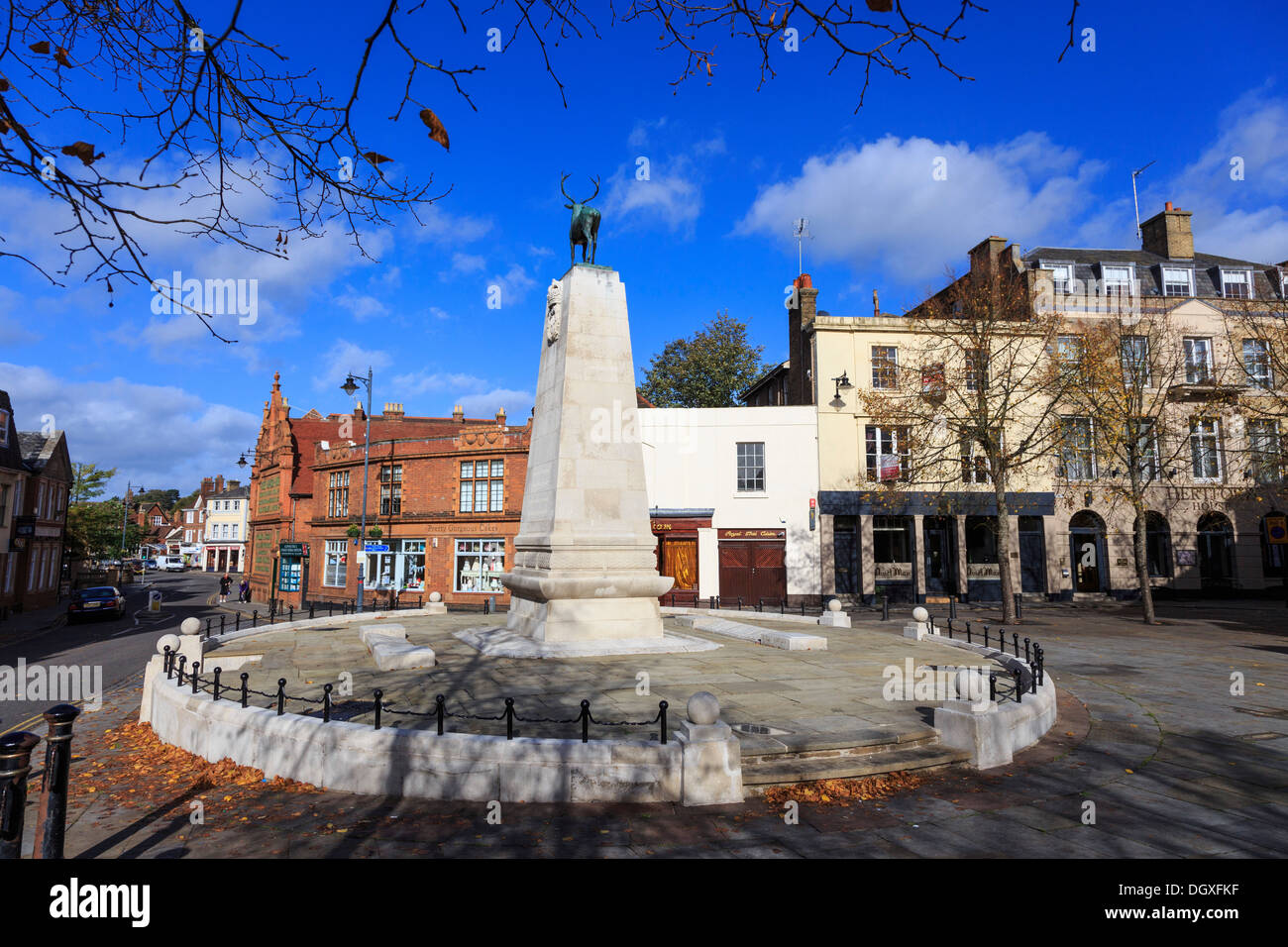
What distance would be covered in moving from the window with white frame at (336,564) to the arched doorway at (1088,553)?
1570 inches

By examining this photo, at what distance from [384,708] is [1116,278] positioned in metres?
41.7

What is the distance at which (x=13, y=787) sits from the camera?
474cm

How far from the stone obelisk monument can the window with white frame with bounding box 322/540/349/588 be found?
27.9 m

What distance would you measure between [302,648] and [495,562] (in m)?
20.5

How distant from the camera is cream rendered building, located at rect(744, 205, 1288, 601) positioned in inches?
1296

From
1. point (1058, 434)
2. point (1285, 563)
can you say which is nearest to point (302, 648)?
point (1058, 434)

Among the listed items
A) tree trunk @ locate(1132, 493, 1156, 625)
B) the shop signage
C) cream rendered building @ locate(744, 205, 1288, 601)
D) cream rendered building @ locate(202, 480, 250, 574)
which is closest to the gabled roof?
cream rendered building @ locate(744, 205, 1288, 601)

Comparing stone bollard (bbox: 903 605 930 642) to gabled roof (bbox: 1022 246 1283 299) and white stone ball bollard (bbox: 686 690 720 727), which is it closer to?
white stone ball bollard (bbox: 686 690 720 727)

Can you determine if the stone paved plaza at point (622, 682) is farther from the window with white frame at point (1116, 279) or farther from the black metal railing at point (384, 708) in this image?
the window with white frame at point (1116, 279)

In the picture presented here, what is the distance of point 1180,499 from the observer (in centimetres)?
3456

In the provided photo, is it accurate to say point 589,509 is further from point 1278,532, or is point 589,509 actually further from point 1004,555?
point 1278,532

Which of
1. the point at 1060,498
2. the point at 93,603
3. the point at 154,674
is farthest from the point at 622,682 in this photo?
the point at 93,603

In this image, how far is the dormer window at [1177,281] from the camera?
119 feet
